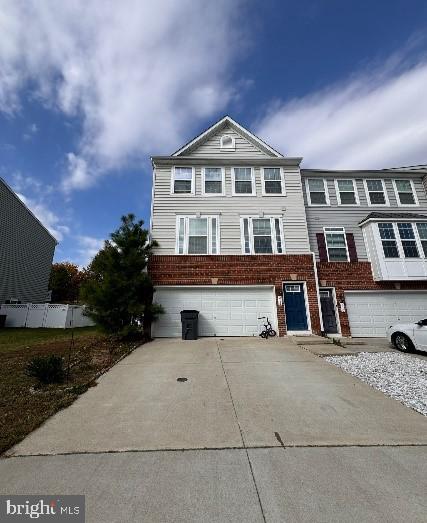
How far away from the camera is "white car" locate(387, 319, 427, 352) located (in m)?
8.66

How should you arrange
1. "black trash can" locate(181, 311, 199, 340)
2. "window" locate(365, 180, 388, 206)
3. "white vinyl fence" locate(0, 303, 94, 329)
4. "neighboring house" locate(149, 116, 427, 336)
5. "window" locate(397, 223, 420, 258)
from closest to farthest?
"black trash can" locate(181, 311, 199, 340), "neighboring house" locate(149, 116, 427, 336), "window" locate(397, 223, 420, 258), "window" locate(365, 180, 388, 206), "white vinyl fence" locate(0, 303, 94, 329)

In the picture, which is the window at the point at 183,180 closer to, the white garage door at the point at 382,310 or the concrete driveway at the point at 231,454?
the white garage door at the point at 382,310

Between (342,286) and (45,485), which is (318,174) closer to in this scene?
(342,286)

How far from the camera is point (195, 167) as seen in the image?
48.1 feet

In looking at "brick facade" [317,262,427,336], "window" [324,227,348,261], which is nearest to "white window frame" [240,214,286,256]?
"brick facade" [317,262,427,336]

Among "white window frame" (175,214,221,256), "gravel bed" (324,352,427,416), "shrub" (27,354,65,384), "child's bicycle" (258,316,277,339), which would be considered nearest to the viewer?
"gravel bed" (324,352,427,416)

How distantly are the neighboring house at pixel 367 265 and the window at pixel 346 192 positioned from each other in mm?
328

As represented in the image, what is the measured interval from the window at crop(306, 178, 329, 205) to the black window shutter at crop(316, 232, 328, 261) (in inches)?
85.6

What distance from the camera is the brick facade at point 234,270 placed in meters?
12.3

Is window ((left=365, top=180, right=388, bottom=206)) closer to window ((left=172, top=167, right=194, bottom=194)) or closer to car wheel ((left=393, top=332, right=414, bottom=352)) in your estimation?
car wheel ((left=393, top=332, right=414, bottom=352))

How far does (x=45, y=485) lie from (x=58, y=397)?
8.62 feet

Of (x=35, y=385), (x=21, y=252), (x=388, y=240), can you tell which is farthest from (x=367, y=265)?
(x=21, y=252)

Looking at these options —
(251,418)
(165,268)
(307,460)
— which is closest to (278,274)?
(165,268)

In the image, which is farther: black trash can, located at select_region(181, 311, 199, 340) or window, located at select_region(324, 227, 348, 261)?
window, located at select_region(324, 227, 348, 261)
